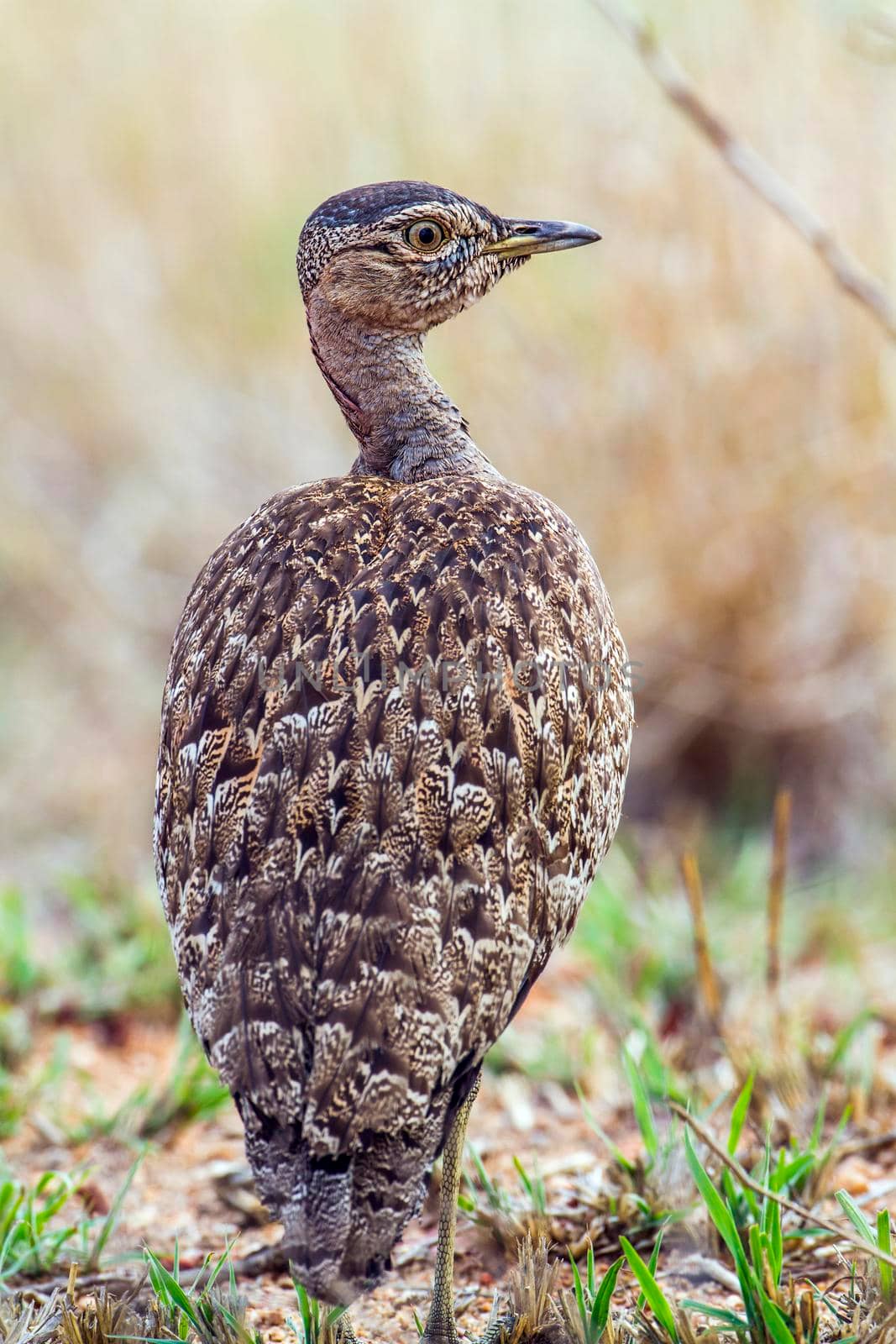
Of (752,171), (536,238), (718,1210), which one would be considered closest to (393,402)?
(536,238)

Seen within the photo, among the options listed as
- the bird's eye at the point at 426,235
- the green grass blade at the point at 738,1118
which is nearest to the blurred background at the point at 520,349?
the bird's eye at the point at 426,235

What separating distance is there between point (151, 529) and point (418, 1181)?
16.9 feet

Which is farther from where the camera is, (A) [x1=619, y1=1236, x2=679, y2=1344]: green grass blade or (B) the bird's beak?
(B) the bird's beak

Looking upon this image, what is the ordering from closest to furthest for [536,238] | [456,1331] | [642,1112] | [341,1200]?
[341,1200], [456,1331], [536,238], [642,1112]

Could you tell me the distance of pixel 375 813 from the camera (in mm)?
2447

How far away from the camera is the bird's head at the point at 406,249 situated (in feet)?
10.3

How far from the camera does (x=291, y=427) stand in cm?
672

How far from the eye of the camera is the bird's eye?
314cm

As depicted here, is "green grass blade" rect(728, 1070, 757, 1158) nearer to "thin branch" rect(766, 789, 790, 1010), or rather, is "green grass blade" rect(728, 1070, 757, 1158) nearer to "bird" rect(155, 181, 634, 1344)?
"bird" rect(155, 181, 634, 1344)

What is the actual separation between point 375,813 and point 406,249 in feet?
4.50

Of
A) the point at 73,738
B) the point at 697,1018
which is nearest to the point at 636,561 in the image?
the point at 697,1018

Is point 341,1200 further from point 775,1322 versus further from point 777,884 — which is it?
point 777,884

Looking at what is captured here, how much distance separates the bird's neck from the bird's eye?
20 centimetres

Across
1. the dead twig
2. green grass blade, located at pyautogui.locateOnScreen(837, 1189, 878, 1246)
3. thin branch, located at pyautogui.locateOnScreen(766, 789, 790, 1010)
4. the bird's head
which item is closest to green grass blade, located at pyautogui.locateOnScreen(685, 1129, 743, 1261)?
green grass blade, located at pyautogui.locateOnScreen(837, 1189, 878, 1246)
